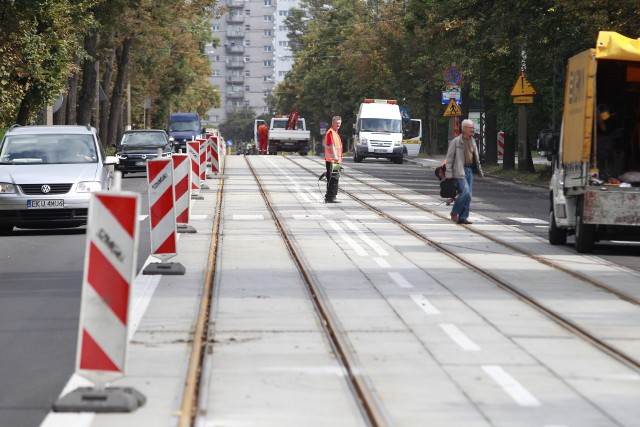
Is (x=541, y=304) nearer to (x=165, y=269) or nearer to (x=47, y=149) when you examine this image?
(x=165, y=269)

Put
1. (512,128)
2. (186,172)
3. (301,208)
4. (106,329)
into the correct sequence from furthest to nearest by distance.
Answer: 1. (512,128)
2. (301,208)
3. (186,172)
4. (106,329)

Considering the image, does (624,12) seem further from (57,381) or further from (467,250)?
(57,381)

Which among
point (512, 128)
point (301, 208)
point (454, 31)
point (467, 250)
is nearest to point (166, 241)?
point (467, 250)

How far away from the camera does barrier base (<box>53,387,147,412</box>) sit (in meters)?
7.74

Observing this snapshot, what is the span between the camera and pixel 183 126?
81250mm

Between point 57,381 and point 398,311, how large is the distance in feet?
12.7

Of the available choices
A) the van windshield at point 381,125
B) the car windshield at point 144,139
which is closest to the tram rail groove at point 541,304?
the car windshield at point 144,139

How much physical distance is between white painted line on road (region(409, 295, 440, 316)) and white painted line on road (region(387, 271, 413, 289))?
831mm

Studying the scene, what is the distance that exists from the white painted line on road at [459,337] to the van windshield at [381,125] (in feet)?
163

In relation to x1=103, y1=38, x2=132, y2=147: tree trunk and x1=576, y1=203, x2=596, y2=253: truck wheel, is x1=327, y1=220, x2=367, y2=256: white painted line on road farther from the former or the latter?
x1=103, y1=38, x2=132, y2=147: tree trunk

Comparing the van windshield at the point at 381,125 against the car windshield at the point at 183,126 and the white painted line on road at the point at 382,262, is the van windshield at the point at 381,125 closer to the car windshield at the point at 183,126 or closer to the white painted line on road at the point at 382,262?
the car windshield at the point at 183,126

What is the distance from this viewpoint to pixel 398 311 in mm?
11898

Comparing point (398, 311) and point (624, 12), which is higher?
point (624, 12)

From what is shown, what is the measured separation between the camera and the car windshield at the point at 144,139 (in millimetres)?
44812
